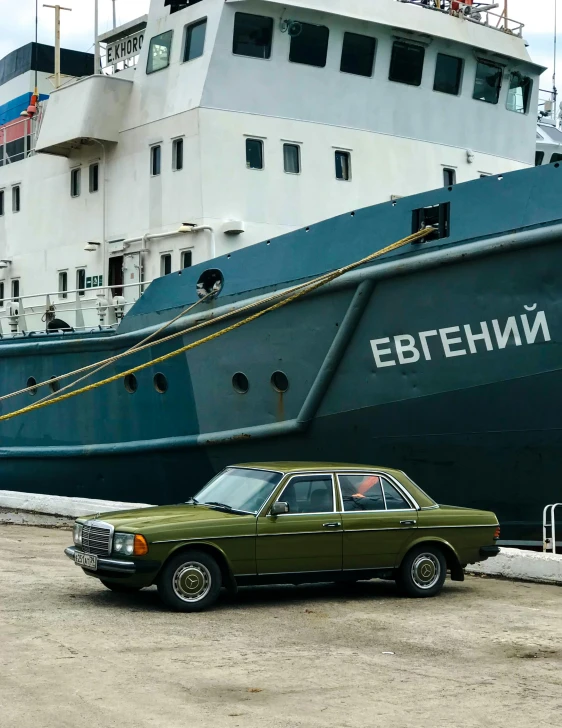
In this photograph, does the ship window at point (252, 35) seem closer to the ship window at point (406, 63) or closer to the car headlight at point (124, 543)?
the ship window at point (406, 63)

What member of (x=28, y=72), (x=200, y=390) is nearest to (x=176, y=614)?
(x=200, y=390)

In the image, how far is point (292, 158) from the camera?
14836 millimetres

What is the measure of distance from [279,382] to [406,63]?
20.1 feet

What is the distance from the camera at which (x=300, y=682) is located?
5996mm

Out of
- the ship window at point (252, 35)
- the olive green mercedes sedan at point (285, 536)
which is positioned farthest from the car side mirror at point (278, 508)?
the ship window at point (252, 35)

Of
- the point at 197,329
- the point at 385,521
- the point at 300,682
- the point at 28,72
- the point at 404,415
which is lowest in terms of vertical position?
the point at 300,682

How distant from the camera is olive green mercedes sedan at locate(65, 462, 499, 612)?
316 inches

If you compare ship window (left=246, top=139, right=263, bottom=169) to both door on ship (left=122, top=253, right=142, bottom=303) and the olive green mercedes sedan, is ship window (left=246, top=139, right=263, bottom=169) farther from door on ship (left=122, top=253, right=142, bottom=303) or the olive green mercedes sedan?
the olive green mercedes sedan

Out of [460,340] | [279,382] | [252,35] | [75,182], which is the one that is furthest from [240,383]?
[75,182]

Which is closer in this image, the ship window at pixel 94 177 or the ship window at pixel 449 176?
the ship window at pixel 449 176

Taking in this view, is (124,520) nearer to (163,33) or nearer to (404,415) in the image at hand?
(404,415)

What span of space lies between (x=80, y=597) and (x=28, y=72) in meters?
13.5

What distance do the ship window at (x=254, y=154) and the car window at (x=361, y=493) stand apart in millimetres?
6652

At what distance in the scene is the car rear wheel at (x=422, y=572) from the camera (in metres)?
8.84
